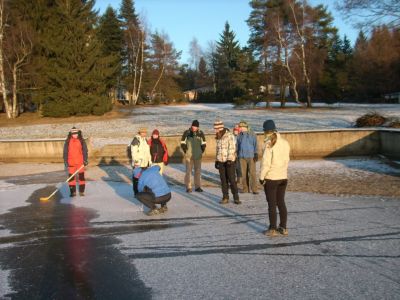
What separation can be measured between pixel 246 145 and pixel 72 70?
29959 millimetres

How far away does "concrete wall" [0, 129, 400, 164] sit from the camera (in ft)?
54.4

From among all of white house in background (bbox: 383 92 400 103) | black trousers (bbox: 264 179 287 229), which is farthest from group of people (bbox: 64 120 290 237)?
white house in background (bbox: 383 92 400 103)

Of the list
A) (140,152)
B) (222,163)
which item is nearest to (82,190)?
(140,152)

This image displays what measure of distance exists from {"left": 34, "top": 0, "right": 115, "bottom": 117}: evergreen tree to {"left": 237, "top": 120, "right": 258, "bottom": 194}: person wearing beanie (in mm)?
28112

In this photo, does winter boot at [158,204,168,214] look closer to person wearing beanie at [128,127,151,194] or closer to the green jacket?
person wearing beanie at [128,127,151,194]

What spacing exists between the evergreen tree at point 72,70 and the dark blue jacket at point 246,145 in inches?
1106

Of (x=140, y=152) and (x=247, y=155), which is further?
(x=247, y=155)

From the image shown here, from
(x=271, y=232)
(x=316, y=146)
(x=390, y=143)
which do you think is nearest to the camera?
(x=271, y=232)

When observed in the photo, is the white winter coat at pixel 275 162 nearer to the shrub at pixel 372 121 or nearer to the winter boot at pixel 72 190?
the winter boot at pixel 72 190

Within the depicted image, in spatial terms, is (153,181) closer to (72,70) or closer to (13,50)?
(72,70)

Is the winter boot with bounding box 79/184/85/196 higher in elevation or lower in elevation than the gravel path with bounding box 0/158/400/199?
higher

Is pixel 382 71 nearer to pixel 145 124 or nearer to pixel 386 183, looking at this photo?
pixel 145 124

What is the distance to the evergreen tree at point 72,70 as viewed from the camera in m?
36.8

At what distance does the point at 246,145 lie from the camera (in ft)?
35.7
